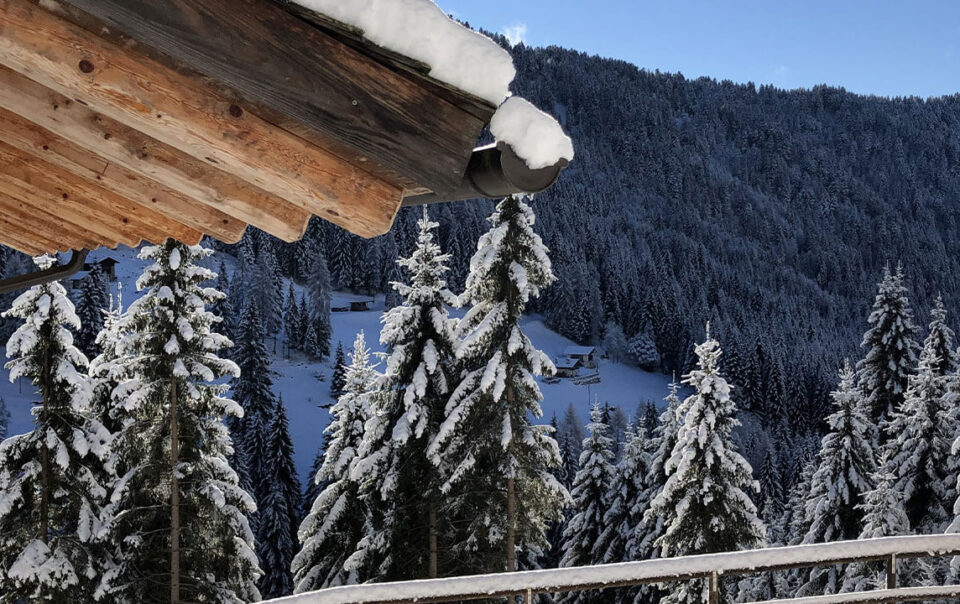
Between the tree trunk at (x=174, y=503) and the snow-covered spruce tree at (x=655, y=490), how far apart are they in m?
14.0

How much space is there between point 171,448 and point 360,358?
22.0 ft

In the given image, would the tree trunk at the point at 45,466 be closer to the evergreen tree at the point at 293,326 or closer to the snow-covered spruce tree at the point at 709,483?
the snow-covered spruce tree at the point at 709,483

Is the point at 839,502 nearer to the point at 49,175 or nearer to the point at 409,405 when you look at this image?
the point at 409,405

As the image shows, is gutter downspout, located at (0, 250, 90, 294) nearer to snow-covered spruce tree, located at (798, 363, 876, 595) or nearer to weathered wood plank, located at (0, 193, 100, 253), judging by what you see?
weathered wood plank, located at (0, 193, 100, 253)

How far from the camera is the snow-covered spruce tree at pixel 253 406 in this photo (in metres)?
45.0

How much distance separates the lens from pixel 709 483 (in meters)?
18.0

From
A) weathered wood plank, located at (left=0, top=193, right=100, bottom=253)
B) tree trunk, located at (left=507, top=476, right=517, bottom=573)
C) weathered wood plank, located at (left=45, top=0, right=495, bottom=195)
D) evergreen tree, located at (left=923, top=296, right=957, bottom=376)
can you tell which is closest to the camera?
weathered wood plank, located at (left=45, top=0, right=495, bottom=195)

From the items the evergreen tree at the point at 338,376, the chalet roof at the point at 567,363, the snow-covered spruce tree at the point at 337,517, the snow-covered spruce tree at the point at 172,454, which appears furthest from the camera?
the chalet roof at the point at 567,363

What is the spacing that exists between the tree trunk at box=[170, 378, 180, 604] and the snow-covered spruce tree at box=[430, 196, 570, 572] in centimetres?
495

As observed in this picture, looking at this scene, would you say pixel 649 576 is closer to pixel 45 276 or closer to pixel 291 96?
pixel 291 96

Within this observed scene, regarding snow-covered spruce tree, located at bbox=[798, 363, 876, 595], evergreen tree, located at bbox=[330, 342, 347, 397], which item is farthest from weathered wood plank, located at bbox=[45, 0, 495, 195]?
evergreen tree, located at bbox=[330, 342, 347, 397]

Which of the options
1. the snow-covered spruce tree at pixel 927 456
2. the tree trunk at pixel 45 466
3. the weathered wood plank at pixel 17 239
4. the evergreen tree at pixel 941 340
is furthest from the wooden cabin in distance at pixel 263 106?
the evergreen tree at pixel 941 340

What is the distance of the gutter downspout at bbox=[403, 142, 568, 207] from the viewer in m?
2.12

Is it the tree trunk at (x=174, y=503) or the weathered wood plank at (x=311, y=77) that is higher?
the weathered wood plank at (x=311, y=77)
